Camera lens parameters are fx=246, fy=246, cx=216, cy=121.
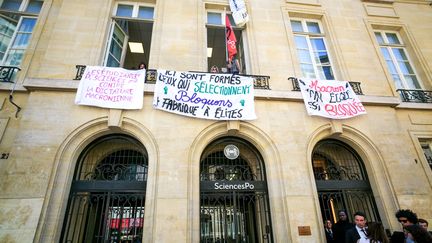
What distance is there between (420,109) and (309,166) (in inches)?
184

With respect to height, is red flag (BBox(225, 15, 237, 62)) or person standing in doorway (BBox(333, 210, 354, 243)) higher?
red flag (BBox(225, 15, 237, 62))

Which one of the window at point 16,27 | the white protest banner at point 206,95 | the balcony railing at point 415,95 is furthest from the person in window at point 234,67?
the window at point 16,27

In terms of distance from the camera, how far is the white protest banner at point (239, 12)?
7875 mm

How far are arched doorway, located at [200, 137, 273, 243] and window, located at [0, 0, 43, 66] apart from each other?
20.3 ft

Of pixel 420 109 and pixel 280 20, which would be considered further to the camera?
pixel 280 20

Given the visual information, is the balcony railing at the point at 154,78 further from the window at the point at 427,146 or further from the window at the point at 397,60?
the window at the point at 427,146

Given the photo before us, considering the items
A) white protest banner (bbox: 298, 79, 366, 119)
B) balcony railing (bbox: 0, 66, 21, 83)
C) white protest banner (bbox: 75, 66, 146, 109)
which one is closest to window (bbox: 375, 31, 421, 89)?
white protest banner (bbox: 298, 79, 366, 119)

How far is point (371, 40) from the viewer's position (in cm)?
884

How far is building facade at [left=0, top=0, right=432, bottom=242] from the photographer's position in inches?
218

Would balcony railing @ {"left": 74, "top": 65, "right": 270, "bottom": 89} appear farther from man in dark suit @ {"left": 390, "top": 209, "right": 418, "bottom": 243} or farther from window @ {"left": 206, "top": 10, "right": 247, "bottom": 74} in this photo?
man in dark suit @ {"left": 390, "top": 209, "right": 418, "bottom": 243}

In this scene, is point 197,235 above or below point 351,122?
below

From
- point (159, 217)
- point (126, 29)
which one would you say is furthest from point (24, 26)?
point (159, 217)

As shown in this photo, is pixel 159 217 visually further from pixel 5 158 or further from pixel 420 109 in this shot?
pixel 420 109

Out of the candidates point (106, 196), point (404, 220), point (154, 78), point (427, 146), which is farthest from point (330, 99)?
point (106, 196)
